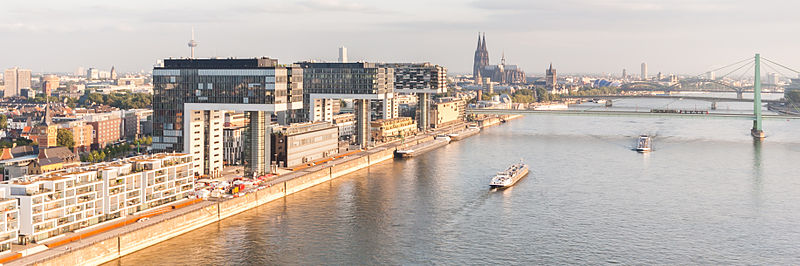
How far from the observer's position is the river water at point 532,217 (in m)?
32.6

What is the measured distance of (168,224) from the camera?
34719 mm

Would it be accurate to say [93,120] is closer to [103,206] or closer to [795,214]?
[103,206]

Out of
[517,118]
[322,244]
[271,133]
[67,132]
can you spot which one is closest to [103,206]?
[322,244]

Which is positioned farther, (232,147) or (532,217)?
(232,147)

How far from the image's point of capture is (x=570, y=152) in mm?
73250

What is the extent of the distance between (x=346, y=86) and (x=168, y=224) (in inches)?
1544

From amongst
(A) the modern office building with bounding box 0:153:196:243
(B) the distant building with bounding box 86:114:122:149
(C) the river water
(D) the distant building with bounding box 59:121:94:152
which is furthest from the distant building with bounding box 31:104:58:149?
(C) the river water

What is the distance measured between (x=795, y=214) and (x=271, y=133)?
35.7 meters

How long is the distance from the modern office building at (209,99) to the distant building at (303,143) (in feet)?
15.9

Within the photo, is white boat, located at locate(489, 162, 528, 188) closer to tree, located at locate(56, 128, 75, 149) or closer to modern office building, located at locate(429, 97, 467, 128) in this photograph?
tree, located at locate(56, 128, 75, 149)

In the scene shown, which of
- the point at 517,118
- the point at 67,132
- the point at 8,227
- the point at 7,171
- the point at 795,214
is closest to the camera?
the point at 8,227

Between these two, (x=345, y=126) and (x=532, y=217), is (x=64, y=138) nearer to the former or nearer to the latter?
(x=345, y=126)

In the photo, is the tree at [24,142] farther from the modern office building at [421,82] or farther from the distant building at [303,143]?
the modern office building at [421,82]

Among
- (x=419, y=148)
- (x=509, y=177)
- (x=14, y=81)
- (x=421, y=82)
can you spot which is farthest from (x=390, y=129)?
(x=14, y=81)
